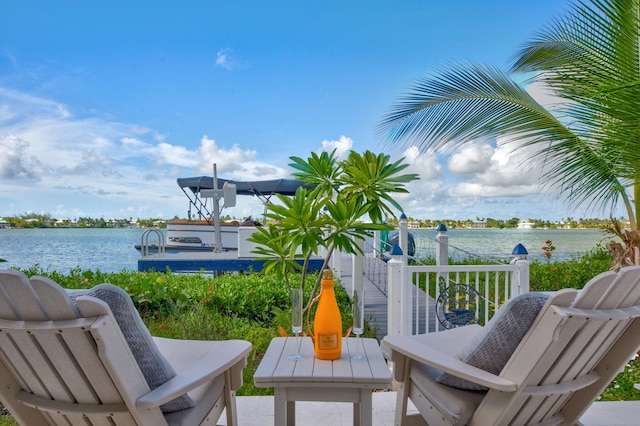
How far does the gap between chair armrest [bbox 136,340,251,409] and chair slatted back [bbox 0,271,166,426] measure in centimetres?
5

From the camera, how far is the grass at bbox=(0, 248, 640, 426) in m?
3.62

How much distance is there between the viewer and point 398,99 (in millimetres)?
4355

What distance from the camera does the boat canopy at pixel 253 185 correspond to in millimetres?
13414

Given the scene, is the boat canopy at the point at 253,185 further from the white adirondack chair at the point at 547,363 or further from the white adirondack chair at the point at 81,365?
the white adirondack chair at the point at 81,365

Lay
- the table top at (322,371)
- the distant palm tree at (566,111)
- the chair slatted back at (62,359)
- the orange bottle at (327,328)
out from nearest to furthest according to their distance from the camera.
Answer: the chair slatted back at (62,359)
the table top at (322,371)
the orange bottle at (327,328)
the distant palm tree at (566,111)

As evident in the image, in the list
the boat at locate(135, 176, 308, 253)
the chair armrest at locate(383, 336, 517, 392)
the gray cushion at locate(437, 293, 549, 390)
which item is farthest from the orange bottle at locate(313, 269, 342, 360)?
the boat at locate(135, 176, 308, 253)

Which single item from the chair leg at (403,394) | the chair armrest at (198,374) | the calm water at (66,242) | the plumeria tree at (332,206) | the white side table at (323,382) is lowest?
the calm water at (66,242)

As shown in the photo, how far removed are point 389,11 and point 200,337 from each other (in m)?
7.62

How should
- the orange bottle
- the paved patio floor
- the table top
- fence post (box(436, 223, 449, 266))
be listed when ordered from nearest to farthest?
the table top < the orange bottle < the paved patio floor < fence post (box(436, 223, 449, 266))

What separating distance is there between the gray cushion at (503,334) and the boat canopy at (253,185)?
1174 centimetres

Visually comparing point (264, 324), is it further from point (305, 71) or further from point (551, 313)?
point (305, 71)

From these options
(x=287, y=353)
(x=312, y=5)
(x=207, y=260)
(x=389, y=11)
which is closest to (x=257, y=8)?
(x=312, y=5)

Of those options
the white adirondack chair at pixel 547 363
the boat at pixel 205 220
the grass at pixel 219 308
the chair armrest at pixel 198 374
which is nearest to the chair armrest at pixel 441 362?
the white adirondack chair at pixel 547 363

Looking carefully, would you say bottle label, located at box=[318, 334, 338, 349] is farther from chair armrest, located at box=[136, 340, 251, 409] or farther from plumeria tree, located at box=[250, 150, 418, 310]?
plumeria tree, located at box=[250, 150, 418, 310]
